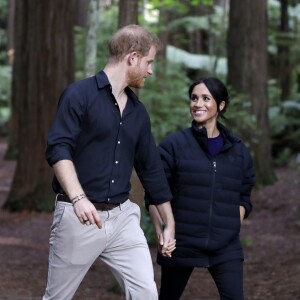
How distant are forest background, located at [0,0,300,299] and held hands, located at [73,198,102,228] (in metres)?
2.65

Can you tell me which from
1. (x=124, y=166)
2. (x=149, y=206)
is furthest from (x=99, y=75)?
(x=149, y=206)

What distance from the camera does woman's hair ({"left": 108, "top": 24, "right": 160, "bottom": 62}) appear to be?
4.87 metres

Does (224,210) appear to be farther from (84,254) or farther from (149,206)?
(84,254)

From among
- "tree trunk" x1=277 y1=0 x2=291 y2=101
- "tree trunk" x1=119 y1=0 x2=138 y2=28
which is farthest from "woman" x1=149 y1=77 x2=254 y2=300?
"tree trunk" x1=277 y1=0 x2=291 y2=101

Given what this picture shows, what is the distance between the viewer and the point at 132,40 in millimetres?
4867

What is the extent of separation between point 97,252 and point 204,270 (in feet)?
19.0

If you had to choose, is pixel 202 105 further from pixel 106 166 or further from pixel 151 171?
pixel 106 166

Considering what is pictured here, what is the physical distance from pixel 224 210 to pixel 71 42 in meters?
9.18

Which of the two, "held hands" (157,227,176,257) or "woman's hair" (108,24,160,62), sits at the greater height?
"woman's hair" (108,24,160,62)

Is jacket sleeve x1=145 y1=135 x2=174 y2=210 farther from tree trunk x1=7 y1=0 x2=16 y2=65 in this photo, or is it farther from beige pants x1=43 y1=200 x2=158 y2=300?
tree trunk x1=7 y1=0 x2=16 y2=65

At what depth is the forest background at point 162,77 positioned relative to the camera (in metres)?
14.1

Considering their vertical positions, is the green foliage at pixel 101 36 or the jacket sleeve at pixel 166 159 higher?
the green foliage at pixel 101 36

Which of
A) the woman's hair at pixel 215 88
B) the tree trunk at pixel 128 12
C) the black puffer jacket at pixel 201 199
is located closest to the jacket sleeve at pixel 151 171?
the black puffer jacket at pixel 201 199

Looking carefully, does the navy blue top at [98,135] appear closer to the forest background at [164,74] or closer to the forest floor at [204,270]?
the forest background at [164,74]
